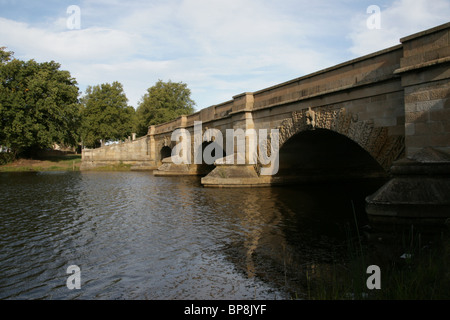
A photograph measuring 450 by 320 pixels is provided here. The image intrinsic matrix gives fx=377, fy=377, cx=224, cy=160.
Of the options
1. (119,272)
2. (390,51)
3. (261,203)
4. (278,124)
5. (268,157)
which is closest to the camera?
(119,272)

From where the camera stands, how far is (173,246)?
7.49 m

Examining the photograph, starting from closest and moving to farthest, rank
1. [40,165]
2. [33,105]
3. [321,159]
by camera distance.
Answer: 1. [321,159]
2. [33,105]
3. [40,165]

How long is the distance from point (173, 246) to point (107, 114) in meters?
49.1

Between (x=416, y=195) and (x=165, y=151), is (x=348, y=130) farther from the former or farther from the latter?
(x=165, y=151)

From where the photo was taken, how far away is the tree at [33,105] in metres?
37.3

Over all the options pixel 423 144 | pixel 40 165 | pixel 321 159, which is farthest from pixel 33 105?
pixel 423 144

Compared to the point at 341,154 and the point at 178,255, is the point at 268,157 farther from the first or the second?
the point at 178,255

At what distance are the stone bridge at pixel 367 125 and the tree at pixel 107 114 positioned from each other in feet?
105

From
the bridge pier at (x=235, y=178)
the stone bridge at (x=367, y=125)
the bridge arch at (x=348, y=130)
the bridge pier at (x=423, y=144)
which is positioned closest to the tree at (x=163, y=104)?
the stone bridge at (x=367, y=125)

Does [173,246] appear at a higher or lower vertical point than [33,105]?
lower

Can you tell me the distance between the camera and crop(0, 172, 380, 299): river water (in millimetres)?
5230

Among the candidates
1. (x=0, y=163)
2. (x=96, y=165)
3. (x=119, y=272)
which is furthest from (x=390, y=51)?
(x=0, y=163)
